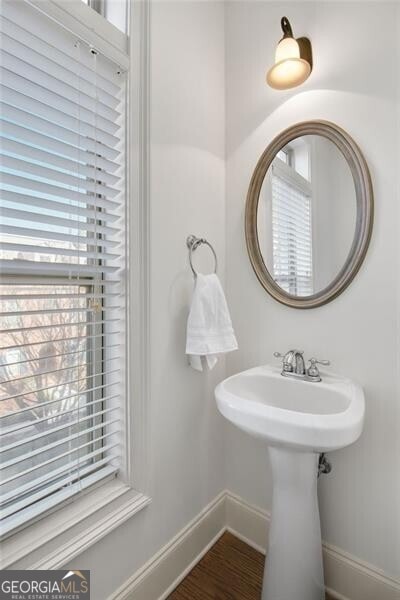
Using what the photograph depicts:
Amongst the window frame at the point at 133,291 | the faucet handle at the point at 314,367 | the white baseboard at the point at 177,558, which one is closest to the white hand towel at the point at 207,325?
the window frame at the point at 133,291

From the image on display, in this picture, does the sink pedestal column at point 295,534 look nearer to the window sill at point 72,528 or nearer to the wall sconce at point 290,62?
the window sill at point 72,528

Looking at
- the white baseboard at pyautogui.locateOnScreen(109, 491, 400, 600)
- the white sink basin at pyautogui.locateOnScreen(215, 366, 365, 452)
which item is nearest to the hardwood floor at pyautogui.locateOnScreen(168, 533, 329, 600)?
the white baseboard at pyautogui.locateOnScreen(109, 491, 400, 600)

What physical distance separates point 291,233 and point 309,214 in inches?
4.4

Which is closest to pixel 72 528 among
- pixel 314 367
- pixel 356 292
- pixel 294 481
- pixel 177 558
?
pixel 177 558

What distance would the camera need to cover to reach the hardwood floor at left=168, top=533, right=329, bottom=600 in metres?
1.20

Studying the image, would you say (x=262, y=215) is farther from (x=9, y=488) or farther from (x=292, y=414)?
(x=9, y=488)

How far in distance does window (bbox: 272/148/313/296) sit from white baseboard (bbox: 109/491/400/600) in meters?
1.08

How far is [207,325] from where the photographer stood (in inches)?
48.4

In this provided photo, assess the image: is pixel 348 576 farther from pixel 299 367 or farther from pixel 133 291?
pixel 133 291

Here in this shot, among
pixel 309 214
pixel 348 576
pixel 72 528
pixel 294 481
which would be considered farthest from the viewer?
pixel 309 214

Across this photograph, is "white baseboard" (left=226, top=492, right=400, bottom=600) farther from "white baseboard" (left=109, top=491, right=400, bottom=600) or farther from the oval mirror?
the oval mirror

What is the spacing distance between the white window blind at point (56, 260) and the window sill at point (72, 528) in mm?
47

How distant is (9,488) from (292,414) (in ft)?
2.75

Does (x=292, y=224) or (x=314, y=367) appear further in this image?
(x=292, y=224)
